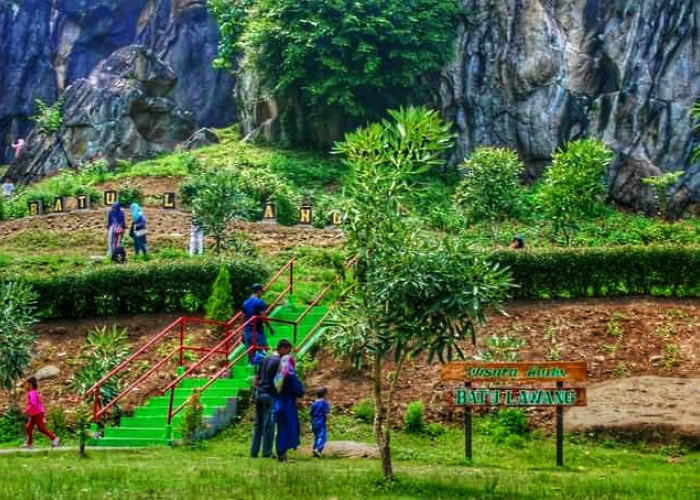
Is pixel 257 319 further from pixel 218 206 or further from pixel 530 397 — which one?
pixel 218 206

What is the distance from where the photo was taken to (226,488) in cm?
1133

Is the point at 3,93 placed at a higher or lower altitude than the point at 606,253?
higher

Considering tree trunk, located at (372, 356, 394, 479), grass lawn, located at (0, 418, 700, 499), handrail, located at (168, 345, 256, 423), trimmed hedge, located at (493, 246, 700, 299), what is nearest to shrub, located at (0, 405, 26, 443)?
grass lawn, located at (0, 418, 700, 499)

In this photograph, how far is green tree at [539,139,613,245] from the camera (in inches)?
1236

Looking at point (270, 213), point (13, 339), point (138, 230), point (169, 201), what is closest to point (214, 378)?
point (13, 339)

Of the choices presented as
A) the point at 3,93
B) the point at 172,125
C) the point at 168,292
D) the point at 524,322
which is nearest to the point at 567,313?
the point at 524,322

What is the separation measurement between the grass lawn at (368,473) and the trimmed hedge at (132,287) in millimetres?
6194

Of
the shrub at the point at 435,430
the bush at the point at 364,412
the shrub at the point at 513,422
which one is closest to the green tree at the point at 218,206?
the bush at the point at 364,412

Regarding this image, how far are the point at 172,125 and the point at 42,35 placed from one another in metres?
16.5

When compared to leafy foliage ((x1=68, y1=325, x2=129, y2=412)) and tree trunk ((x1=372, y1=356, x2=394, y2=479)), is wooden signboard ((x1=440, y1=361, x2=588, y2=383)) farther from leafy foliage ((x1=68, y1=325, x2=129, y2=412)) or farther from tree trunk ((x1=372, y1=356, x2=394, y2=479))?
leafy foliage ((x1=68, y1=325, x2=129, y2=412))

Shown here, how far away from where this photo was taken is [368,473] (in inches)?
505

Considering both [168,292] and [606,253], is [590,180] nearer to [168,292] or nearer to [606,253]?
[606,253]

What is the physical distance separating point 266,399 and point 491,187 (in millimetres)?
17382

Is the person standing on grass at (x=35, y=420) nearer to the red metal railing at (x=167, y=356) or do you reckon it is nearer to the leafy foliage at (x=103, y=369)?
the red metal railing at (x=167, y=356)
